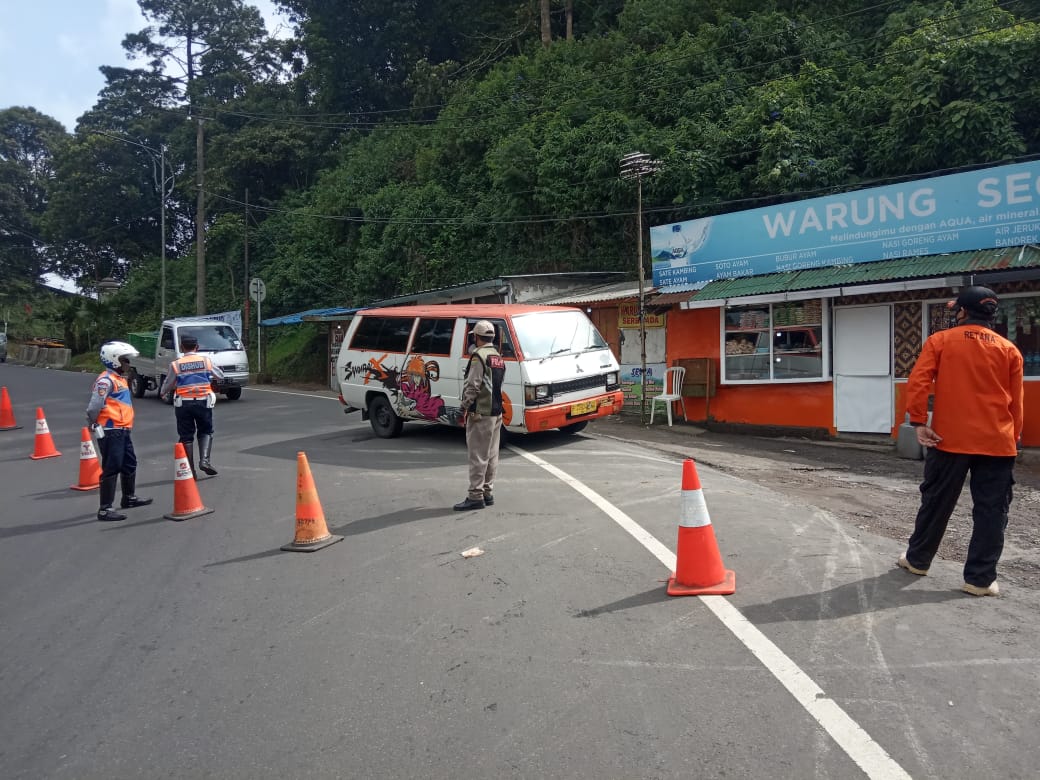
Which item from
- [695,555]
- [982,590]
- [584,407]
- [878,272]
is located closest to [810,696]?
[695,555]

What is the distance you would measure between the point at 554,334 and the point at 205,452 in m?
4.88

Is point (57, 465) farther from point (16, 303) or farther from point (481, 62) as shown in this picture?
point (16, 303)

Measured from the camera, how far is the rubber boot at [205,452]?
9.80m

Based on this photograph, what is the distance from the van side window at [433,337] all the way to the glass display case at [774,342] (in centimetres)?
594

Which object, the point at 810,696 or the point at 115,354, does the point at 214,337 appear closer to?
the point at 115,354

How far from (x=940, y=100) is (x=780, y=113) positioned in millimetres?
3772

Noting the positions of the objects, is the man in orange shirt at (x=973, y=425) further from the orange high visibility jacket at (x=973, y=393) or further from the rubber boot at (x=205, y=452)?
the rubber boot at (x=205, y=452)

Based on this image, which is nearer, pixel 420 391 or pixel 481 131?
pixel 420 391

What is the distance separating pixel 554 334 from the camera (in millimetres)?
11039

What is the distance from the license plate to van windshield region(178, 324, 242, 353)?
12601 mm

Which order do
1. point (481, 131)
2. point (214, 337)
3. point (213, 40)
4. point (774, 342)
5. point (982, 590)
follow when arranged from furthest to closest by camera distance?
point (213, 40) → point (481, 131) → point (214, 337) → point (774, 342) → point (982, 590)

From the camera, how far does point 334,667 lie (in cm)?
409

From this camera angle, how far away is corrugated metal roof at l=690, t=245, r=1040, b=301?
10.9 metres

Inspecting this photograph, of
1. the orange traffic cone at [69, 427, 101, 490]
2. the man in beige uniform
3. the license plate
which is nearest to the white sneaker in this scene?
the man in beige uniform
